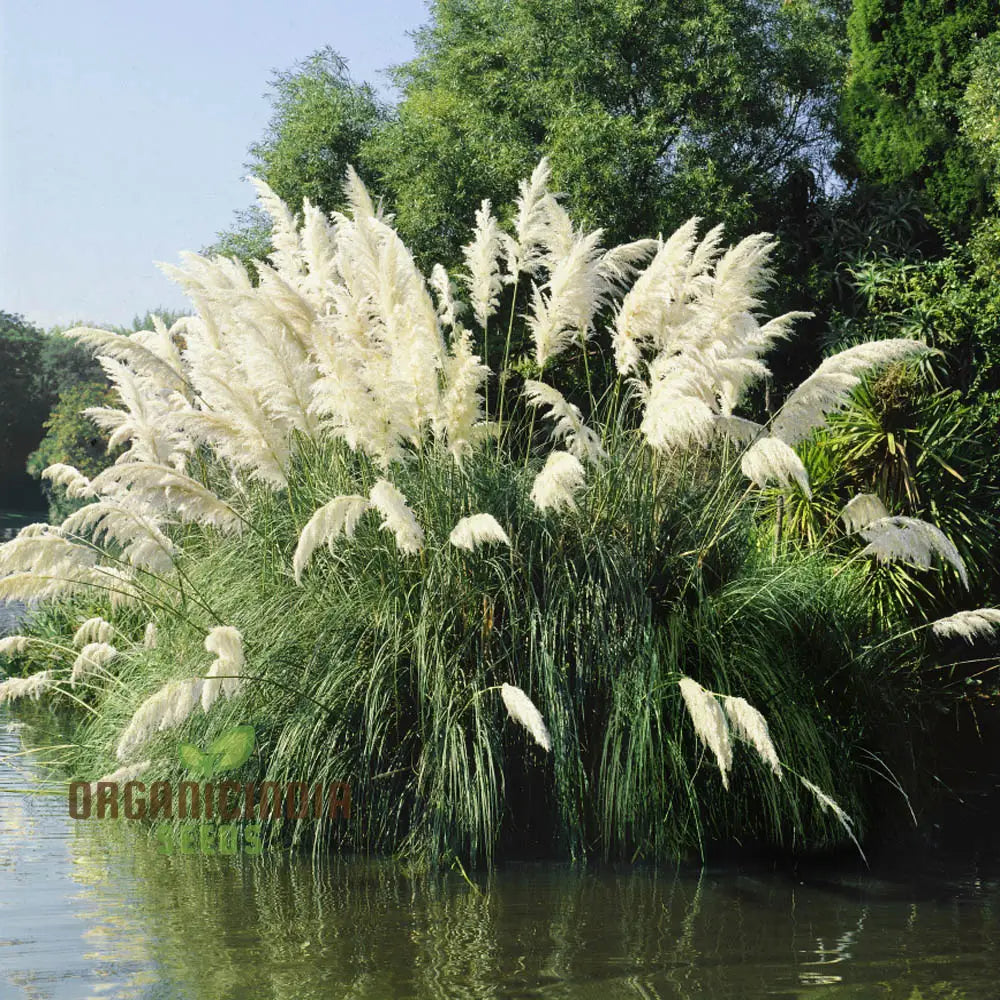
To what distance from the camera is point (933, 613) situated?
31.8 ft

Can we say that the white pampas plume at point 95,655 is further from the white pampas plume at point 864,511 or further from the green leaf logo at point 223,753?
the white pampas plume at point 864,511

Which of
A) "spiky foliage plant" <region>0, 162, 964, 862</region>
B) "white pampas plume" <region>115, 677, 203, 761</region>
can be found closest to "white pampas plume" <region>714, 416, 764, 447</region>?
"spiky foliage plant" <region>0, 162, 964, 862</region>

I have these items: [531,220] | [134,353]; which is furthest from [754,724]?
[134,353]

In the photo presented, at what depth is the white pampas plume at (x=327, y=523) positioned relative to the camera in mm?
4844

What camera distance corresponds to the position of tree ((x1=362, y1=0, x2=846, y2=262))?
44.8ft

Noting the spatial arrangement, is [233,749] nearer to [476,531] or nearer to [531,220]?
[476,531]

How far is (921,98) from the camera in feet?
44.4

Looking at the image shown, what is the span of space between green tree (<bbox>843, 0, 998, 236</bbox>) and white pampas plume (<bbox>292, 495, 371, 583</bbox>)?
32.9 feet

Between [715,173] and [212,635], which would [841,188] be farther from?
[212,635]

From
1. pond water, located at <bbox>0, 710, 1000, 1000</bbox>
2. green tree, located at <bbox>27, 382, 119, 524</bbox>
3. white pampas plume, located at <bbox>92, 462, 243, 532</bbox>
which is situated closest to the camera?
pond water, located at <bbox>0, 710, 1000, 1000</bbox>

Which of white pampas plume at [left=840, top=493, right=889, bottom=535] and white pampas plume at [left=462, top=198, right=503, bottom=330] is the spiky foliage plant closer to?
white pampas plume at [left=462, top=198, right=503, bottom=330]

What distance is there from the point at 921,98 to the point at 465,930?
37.5ft

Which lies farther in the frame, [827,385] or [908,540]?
[908,540]

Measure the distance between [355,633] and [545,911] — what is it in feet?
4.87
